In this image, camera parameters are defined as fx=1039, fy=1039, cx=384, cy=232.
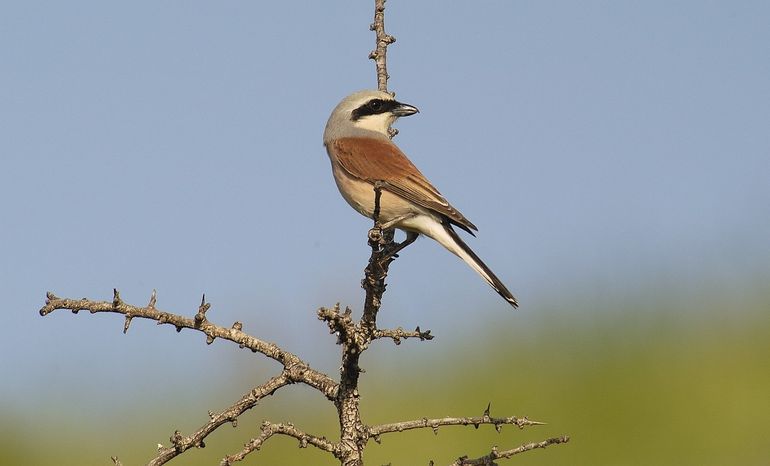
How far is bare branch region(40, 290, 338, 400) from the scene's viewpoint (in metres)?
3.25

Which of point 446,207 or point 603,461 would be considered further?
point 603,461

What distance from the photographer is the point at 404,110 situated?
19.5 feet

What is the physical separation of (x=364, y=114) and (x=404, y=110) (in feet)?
0.85

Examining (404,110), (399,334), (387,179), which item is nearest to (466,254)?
(387,179)

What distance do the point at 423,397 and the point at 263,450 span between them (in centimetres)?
211

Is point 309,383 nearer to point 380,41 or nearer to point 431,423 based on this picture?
point 431,423

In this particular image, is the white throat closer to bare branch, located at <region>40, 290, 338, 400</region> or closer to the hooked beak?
the hooked beak

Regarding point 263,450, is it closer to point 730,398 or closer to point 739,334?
point 730,398

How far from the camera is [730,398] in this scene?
1072 centimetres

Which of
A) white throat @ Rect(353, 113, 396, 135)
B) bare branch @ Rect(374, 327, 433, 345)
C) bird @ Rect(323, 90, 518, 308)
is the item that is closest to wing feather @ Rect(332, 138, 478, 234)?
bird @ Rect(323, 90, 518, 308)

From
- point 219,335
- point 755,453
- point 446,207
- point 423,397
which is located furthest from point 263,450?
point 219,335

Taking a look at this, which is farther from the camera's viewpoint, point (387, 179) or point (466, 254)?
point (387, 179)

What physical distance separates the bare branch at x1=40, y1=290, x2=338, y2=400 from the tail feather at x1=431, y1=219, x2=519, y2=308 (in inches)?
76.1

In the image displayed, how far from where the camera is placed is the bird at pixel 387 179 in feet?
17.5
